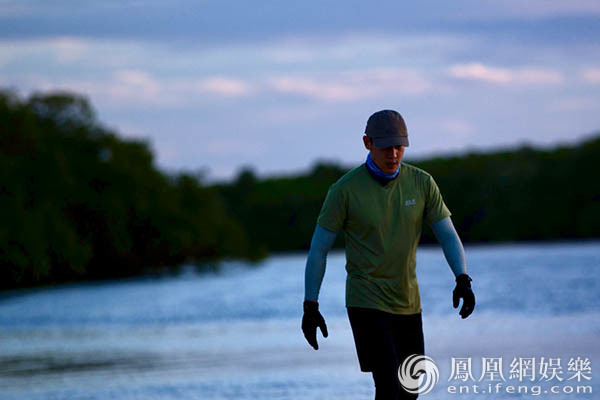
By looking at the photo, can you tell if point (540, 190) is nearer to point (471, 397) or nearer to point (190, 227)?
point (190, 227)

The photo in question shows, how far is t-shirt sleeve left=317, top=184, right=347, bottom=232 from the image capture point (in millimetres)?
5914

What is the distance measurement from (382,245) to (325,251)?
0.32m

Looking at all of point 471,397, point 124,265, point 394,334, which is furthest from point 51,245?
point 394,334

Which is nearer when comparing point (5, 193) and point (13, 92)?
point (5, 193)

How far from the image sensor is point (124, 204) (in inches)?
1996

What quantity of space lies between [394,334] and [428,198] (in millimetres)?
731

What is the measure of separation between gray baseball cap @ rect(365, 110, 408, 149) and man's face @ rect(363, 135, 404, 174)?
0.03 metres

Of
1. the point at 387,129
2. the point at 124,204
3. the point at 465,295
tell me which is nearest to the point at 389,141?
the point at 387,129

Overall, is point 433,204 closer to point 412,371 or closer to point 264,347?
point 412,371

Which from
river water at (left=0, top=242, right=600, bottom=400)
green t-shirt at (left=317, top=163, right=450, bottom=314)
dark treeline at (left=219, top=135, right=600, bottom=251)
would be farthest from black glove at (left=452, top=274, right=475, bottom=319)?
dark treeline at (left=219, top=135, right=600, bottom=251)

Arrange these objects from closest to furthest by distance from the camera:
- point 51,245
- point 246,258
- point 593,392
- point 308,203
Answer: point 593,392 < point 51,245 < point 246,258 < point 308,203

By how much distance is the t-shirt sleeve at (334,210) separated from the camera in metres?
5.91

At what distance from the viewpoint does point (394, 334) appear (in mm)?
6016

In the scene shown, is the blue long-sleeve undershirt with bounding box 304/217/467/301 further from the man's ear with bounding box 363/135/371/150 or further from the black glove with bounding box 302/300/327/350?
the man's ear with bounding box 363/135/371/150
